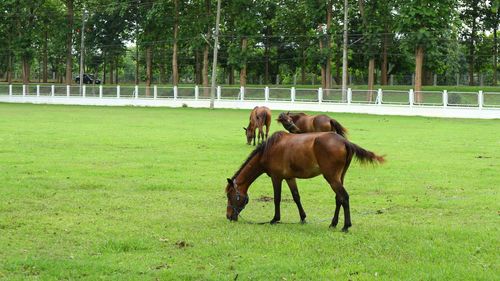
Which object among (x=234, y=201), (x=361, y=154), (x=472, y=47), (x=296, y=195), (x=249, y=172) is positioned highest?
(x=472, y=47)

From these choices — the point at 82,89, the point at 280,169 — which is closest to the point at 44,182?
the point at 280,169

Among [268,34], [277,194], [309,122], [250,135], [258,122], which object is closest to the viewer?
[277,194]

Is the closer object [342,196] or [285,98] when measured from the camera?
[342,196]

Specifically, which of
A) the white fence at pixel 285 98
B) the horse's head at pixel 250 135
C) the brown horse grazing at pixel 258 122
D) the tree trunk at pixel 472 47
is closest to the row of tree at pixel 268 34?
the tree trunk at pixel 472 47

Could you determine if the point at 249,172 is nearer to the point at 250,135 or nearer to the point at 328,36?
the point at 250,135

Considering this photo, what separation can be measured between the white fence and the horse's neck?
33111 mm

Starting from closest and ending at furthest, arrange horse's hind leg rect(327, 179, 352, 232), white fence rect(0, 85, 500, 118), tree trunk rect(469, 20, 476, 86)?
horse's hind leg rect(327, 179, 352, 232) → white fence rect(0, 85, 500, 118) → tree trunk rect(469, 20, 476, 86)

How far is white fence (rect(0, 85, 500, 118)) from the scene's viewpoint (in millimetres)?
40250

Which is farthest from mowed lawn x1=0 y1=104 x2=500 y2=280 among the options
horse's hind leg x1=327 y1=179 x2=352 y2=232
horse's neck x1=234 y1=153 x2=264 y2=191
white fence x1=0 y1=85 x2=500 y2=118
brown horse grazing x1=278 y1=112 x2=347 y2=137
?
white fence x1=0 y1=85 x2=500 y2=118

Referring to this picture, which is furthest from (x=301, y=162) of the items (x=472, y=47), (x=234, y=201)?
(x=472, y=47)

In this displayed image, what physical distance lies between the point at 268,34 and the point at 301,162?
59634mm

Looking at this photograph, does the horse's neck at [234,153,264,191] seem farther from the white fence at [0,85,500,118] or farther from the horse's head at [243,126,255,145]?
the white fence at [0,85,500,118]

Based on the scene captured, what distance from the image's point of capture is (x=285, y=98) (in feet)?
161

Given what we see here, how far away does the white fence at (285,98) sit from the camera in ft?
132
